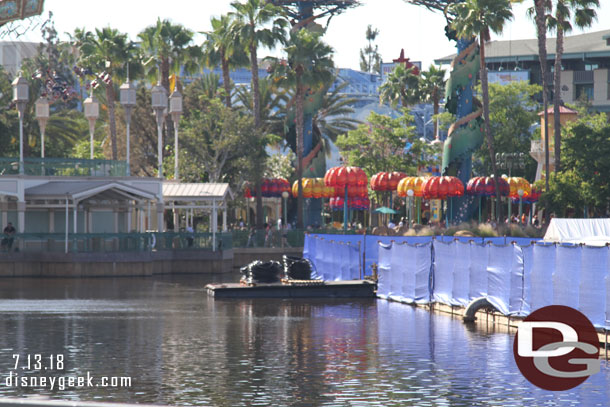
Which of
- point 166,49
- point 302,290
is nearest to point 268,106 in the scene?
point 166,49

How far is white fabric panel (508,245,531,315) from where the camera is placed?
27.1 meters

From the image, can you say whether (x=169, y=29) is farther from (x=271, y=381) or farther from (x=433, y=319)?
(x=271, y=381)

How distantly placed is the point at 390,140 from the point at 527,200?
1174cm

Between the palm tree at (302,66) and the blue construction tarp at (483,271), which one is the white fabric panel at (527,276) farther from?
the palm tree at (302,66)

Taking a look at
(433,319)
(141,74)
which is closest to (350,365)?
(433,319)

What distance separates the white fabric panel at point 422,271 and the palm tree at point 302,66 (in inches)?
1421

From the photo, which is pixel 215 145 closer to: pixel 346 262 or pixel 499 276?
pixel 346 262

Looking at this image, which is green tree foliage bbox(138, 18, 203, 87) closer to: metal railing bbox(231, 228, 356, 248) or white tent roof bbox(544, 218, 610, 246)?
metal railing bbox(231, 228, 356, 248)

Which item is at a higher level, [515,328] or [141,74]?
[141,74]

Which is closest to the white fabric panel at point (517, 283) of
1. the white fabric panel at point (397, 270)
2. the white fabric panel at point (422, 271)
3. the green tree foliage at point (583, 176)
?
the white fabric panel at point (422, 271)

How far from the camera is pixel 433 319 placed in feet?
101

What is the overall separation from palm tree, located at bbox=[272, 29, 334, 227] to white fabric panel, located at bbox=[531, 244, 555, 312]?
4522 cm

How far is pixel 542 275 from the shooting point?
25.6 metres

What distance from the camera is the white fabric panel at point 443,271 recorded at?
32531 millimetres
